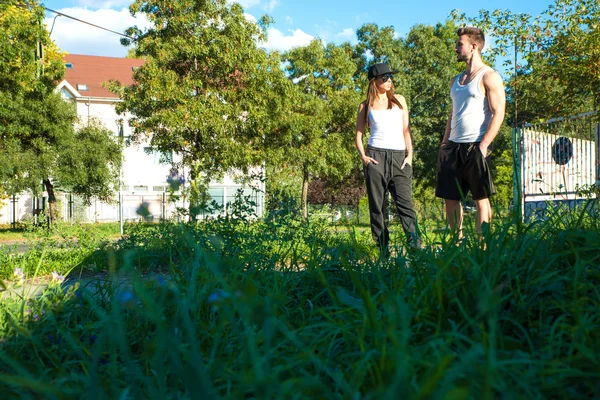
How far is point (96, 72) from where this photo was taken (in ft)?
156

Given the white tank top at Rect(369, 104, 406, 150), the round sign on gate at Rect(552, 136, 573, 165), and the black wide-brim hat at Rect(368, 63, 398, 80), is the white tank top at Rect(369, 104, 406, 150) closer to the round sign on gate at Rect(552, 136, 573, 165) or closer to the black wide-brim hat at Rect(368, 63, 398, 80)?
the black wide-brim hat at Rect(368, 63, 398, 80)

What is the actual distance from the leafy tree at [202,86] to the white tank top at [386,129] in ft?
51.2

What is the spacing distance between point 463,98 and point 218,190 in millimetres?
40052

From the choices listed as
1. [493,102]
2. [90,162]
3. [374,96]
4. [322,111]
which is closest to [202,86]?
[90,162]

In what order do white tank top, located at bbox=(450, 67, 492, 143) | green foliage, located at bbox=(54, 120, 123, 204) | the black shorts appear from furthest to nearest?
green foliage, located at bbox=(54, 120, 123, 204) < white tank top, located at bbox=(450, 67, 492, 143) < the black shorts

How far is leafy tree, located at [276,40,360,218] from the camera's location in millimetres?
28672

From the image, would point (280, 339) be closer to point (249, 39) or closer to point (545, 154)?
point (545, 154)

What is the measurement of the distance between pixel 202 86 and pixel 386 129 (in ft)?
55.5

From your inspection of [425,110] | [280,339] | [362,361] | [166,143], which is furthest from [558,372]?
[425,110]

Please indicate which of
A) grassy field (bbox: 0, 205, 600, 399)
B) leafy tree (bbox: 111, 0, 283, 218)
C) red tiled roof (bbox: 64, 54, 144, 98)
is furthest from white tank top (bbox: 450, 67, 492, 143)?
red tiled roof (bbox: 64, 54, 144, 98)

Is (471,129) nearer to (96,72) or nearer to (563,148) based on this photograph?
(563,148)

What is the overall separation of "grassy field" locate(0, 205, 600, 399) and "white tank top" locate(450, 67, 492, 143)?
160 cm

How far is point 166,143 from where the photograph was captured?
21.0 metres

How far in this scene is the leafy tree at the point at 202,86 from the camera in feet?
67.6
